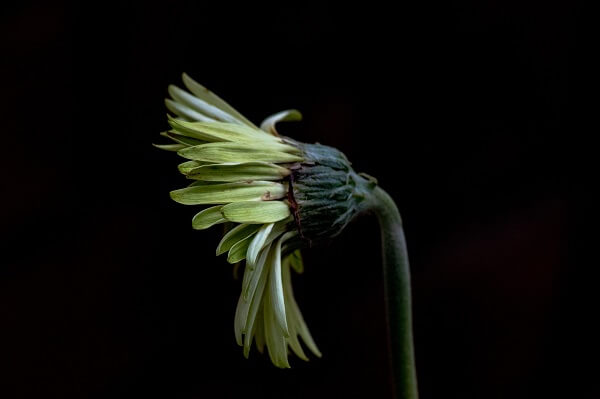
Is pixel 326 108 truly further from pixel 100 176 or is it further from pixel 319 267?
pixel 100 176

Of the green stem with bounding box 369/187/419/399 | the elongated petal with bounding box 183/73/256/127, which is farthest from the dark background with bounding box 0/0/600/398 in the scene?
the green stem with bounding box 369/187/419/399

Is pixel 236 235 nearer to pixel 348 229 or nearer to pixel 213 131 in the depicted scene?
pixel 213 131

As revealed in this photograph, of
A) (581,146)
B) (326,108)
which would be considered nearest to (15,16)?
(326,108)

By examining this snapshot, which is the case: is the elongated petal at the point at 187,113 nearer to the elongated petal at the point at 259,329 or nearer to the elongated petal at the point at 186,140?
the elongated petal at the point at 186,140

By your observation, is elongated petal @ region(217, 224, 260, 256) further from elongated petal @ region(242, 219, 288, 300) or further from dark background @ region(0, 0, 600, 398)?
dark background @ region(0, 0, 600, 398)

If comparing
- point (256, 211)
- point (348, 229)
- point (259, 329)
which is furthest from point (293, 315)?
point (348, 229)

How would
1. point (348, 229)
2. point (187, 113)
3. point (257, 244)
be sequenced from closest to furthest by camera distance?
point (257, 244)
point (187, 113)
point (348, 229)
